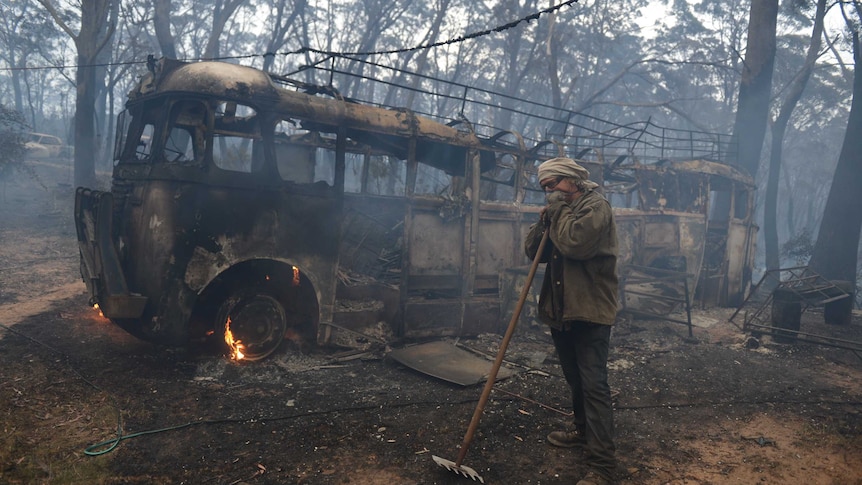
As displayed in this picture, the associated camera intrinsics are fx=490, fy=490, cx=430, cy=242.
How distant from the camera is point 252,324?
5.86 m

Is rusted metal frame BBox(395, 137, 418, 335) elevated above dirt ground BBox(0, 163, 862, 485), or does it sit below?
above

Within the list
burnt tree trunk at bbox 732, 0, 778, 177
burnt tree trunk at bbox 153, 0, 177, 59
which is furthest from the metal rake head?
burnt tree trunk at bbox 153, 0, 177, 59

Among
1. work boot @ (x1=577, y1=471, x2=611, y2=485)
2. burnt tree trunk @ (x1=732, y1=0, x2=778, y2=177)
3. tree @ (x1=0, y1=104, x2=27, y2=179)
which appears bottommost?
work boot @ (x1=577, y1=471, x2=611, y2=485)

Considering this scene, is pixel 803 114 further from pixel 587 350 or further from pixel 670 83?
pixel 587 350

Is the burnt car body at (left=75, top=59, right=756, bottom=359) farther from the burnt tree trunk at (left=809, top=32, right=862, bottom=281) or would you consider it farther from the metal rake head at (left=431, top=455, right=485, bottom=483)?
the burnt tree trunk at (left=809, top=32, right=862, bottom=281)

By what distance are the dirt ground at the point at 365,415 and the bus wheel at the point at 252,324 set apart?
0.59 ft

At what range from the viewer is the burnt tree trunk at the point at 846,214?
12.8m

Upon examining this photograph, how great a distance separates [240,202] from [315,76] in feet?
76.5

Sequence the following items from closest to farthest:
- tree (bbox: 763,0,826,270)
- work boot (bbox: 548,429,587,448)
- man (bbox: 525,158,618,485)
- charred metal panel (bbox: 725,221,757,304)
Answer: man (bbox: 525,158,618,485) → work boot (bbox: 548,429,587,448) → charred metal panel (bbox: 725,221,757,304) → tree (bbox: 763,0,826,270)

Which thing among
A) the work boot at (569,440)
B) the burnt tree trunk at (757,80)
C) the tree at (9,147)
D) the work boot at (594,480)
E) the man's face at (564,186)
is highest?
the burnt tree trunk at (757,80)

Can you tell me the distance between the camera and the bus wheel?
5.73 metres

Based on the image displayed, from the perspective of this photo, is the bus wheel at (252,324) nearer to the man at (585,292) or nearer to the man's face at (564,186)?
the man at (585,292)

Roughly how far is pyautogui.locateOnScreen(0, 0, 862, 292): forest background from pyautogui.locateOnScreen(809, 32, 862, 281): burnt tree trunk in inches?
1.3

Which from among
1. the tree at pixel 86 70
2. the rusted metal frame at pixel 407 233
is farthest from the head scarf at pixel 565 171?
the tree at pixel 86 70
